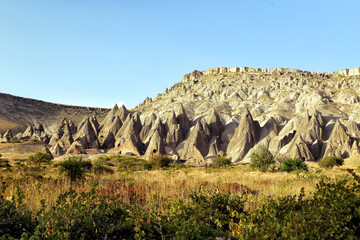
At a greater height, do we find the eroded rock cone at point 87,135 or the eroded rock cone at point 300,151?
the eroded rock cone at point 87,135

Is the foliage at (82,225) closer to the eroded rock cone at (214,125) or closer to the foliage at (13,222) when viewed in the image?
the foliage at (13,222)

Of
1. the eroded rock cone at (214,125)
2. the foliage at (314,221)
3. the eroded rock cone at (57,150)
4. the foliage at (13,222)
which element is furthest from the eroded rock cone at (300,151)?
the foliage at (13,222)

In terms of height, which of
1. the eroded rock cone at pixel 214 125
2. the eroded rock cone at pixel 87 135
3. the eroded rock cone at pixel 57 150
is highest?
the eroded rock cone at pixel 214 125

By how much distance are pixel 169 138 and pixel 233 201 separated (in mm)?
47882

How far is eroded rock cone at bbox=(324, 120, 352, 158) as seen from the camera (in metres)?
43.8

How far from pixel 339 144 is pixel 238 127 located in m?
16.8

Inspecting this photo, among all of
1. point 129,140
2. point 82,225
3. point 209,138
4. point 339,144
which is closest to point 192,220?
point 82,225

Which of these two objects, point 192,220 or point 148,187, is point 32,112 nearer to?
point 148,187

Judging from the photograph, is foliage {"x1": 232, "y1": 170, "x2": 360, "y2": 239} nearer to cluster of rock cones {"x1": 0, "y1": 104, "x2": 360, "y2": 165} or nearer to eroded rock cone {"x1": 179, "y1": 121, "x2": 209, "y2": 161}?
cluster of rock cones {"x1": 0, "y1": 104, "x2": 360, "y2": 165}

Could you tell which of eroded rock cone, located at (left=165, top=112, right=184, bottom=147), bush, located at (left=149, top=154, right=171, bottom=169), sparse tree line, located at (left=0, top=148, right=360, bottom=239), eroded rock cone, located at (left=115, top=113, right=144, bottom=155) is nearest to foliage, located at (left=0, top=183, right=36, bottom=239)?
sparse tree line, located at (left=0, top=148, right=360, bottom=239)

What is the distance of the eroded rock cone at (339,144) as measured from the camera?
43.8m

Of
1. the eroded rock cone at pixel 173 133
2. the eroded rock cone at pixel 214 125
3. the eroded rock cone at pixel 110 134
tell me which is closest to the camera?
the eroded rock cone at pixel 173 133

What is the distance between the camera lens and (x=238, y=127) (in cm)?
5516

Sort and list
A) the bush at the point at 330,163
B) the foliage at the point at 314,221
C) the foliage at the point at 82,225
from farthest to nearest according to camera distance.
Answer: the bush at the point at 330,163
the foliage at the point at 82,225
the foliage at the point at 314,221
